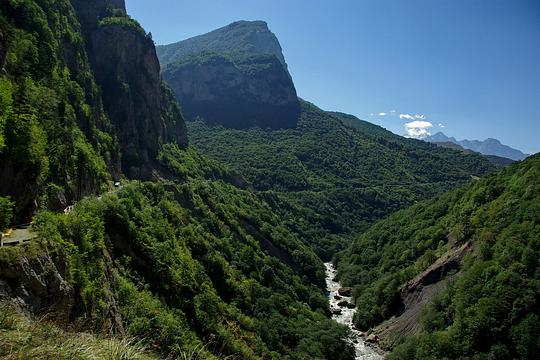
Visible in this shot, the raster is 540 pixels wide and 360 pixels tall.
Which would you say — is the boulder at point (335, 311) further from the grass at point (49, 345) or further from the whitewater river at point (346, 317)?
the grass at point (49, 345)

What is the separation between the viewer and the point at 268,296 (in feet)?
189

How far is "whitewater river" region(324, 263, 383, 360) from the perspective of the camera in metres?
60.1

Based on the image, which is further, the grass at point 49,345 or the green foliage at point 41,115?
the green foliage at point 41,115

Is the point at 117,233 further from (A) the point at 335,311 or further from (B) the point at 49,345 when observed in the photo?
(A) the point at 335,311

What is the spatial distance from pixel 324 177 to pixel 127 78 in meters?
93.9

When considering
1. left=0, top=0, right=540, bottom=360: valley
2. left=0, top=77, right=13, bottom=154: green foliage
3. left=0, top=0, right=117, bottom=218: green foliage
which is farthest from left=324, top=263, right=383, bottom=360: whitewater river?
left=0, top=77, right=13, bottom=154: green foliage

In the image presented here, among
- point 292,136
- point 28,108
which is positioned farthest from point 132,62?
point 292,136

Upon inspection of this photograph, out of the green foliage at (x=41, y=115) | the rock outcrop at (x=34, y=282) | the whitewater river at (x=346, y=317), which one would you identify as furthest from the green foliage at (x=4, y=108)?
the whitewater river at (x=346, y=317)

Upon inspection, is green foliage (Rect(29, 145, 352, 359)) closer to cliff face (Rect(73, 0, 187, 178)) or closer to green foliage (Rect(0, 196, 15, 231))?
green foliage (Rect(0, 196, 15, 231))

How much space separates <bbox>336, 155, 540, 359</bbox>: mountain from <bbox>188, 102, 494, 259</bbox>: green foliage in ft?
89.5

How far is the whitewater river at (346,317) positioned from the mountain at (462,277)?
207 cm

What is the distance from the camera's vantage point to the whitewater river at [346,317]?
197 ft

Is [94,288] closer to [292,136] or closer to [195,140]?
[195,140]

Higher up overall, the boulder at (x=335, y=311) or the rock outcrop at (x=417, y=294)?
the rock outcrop at (x=417, y=294)
